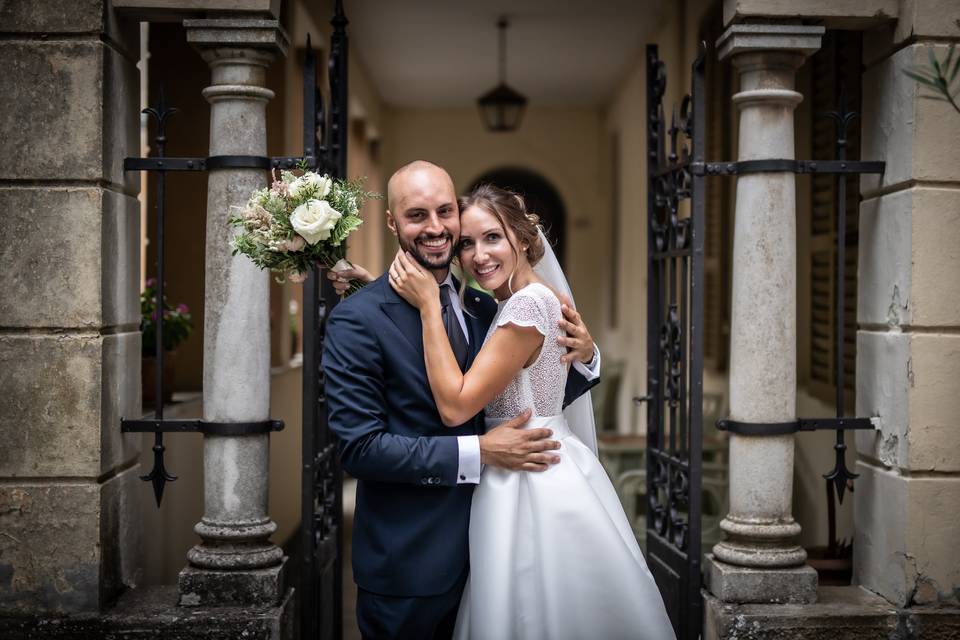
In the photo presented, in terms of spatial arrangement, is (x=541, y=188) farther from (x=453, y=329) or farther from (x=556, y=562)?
(x=556, y=562)

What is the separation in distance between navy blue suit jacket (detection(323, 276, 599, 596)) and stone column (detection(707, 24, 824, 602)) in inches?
51.2

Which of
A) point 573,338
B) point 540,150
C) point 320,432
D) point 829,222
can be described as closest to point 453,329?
point 573,338

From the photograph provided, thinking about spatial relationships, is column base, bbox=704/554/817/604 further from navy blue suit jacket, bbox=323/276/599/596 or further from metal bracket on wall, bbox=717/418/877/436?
navy blue suit jacket, bbox=323/276/599/596

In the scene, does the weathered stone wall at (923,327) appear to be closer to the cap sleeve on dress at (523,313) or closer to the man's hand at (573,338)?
the man's hand at (573,338)

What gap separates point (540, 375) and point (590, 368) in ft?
0.95

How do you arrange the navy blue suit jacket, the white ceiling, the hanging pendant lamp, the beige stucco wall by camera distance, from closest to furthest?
the navy blue suit jacket < the white ceiling < the hanging pendant lamp < the beige stucco wall

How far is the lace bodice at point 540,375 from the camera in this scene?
9.84 ft

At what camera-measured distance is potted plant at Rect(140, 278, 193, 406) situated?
16.0 ft

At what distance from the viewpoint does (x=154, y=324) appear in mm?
4891

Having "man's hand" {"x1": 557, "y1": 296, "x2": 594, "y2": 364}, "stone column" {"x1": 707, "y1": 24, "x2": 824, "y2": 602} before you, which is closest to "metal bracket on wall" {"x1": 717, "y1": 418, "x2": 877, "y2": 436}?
"stone column" {"x1": 707, "y1": 24, "x2": 824, "y2": 602}

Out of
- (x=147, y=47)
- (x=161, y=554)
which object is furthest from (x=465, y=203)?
(x=147, y=47)

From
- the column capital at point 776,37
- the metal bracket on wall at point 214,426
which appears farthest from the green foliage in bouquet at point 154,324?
the column capital at point 776,37

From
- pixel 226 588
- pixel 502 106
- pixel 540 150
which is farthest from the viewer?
pixel 540 150

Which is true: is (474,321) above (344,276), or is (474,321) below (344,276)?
below
